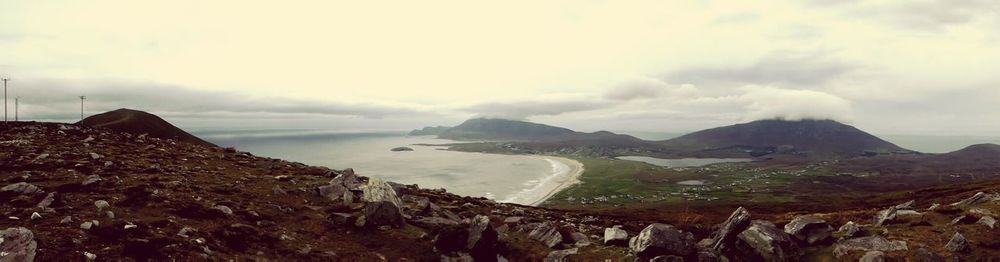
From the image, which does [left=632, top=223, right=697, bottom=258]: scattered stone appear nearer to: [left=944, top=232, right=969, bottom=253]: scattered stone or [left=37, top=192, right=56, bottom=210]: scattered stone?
[left=944, top=232, right=969, bottom=253]: scattered stone

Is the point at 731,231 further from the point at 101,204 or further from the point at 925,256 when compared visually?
the point at 101,204

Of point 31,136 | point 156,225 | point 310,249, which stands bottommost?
point 310,249

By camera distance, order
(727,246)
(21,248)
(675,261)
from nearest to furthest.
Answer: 1. (21,248)
2. (675,261)
3. (727,246)

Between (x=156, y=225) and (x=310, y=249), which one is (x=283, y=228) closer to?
(x=310, y=249)

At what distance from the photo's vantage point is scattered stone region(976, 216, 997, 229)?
85.5 feet

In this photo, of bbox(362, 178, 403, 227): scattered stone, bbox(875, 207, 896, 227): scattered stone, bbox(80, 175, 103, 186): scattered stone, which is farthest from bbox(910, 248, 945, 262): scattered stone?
bbox(80, 175, 103, 186): scattered stone

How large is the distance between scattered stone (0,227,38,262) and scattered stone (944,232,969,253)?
137 ft

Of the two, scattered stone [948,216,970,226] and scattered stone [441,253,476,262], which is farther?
scattered stone [948,216,970,226]

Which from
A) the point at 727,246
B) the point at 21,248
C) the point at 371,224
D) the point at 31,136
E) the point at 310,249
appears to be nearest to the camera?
the point at 21,248

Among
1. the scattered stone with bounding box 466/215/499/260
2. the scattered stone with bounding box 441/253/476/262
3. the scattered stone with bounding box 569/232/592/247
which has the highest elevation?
the scattered stone with bounding box 466/215/499/260

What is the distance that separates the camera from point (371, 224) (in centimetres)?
2844

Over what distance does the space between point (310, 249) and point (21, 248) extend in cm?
1060

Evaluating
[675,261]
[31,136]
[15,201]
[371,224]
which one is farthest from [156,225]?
[31,136]

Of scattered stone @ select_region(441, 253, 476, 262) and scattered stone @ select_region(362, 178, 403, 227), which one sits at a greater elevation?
scattered stone @ select_region(362, 178, 403, 227)
